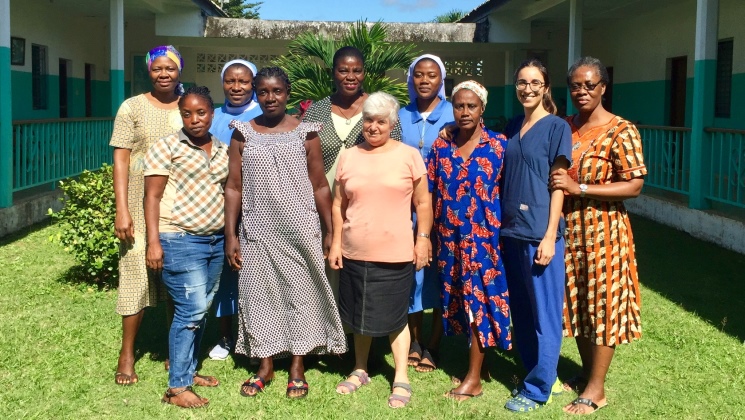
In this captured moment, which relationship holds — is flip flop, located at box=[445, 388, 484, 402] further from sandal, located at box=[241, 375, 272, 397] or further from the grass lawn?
sandal, located at box=[241, 375, 272, 397]

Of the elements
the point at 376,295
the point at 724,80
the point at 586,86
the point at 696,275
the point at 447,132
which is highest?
the point at 724,80

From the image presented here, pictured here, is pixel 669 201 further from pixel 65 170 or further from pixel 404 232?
pixel 65 170

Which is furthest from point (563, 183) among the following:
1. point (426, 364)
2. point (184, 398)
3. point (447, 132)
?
point (184, 398)

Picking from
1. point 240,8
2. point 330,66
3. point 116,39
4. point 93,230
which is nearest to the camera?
point 93,230

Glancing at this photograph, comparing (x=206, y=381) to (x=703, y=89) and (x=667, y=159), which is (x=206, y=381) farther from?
(x=667, y=159)

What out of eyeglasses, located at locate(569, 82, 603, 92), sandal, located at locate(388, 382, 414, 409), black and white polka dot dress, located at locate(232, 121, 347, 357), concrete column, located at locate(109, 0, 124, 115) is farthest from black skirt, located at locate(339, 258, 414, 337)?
concrete column, located at locate(109, 0, 124, 115)

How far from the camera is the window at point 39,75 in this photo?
13172mm

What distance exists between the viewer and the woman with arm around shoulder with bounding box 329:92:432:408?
389 cm

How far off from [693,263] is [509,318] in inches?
166

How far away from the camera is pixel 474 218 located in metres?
3.91

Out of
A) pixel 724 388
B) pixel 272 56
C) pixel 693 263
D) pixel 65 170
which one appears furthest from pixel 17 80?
pixel 724 388

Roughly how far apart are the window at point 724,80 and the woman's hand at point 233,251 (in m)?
9.03

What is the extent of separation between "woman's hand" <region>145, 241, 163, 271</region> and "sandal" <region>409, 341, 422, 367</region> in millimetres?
1628

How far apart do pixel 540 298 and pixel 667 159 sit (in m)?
6.63
